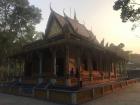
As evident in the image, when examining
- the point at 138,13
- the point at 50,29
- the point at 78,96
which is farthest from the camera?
the point at 50,29

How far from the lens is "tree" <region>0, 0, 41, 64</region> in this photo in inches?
1374

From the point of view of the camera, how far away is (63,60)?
74.1 feet

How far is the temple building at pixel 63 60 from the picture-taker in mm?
17891

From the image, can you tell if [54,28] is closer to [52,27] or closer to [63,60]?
[52,27]

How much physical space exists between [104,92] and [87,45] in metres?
4.63

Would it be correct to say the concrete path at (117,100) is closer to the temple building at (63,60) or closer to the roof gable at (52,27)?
the temple building at (63,60)

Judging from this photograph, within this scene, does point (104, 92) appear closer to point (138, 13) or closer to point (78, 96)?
point (78, 96)

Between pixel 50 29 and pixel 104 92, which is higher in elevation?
pixel 50 29

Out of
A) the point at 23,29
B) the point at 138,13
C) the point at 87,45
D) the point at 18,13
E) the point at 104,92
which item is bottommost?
the point at 104,92

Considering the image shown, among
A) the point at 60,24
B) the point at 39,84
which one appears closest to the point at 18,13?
the point at 60,24

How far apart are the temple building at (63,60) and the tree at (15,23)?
9658 mm

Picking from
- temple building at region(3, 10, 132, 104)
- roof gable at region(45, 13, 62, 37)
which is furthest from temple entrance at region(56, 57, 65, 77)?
roof gable at region(45, 13, 62, 37)

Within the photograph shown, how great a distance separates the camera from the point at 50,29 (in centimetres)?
2712

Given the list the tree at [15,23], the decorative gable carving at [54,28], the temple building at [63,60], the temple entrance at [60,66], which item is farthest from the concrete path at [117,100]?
the tree at [15,23]
